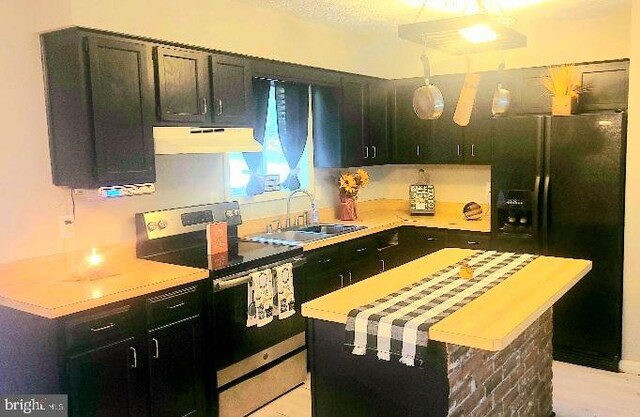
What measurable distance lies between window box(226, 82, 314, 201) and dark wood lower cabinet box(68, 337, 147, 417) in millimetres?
1687

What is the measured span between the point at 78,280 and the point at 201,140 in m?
1.08

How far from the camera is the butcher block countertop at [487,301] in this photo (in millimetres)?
2154

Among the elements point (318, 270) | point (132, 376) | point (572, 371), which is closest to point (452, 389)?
point (132, 376)

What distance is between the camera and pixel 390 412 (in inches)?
97.0

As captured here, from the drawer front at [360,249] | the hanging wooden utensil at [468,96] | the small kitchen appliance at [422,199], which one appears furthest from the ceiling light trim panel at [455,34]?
the small kitchen appliance at [422,199]

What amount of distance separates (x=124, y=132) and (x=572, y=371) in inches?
136

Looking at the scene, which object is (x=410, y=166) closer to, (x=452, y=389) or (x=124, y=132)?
(x=124, y=132)

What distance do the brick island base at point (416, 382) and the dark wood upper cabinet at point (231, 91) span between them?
5.59ft

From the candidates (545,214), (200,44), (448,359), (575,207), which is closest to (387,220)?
(545,214)

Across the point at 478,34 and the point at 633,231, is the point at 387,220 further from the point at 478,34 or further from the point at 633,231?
the point at 478,34

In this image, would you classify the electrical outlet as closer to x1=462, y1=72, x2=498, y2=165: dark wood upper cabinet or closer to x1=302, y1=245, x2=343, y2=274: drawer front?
x1=302, y1=245, x2=343, y2=274: drawer front

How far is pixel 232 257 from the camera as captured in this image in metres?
3.67

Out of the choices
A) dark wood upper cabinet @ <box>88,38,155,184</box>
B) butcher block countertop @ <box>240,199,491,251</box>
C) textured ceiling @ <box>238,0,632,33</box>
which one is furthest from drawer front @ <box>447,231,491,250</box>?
dark wood upper cabinet @ <box>88,38,155,184</box>

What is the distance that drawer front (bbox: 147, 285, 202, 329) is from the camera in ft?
9.89
